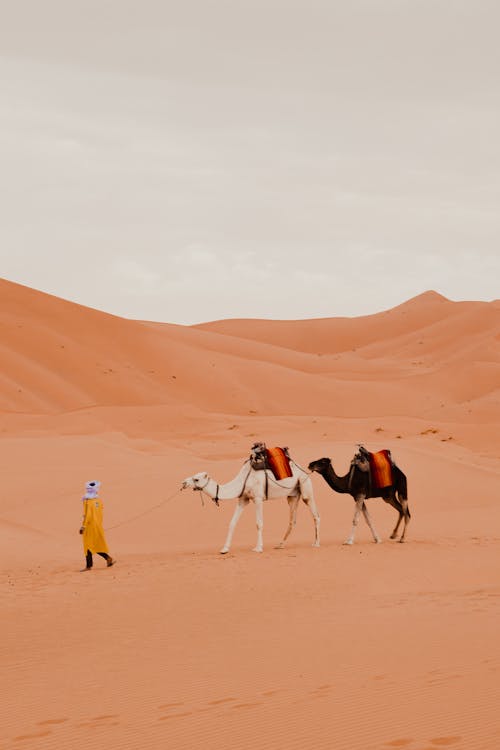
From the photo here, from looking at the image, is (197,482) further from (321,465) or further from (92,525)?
(321,465)

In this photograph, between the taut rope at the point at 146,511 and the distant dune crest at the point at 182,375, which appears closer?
the taut rope at the point at 146,511

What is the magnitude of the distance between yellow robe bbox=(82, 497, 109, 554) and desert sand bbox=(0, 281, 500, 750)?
37 cm

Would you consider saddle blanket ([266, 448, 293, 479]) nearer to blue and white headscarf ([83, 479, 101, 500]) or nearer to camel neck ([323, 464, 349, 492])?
camel neck ([323, 464, 349, 492])

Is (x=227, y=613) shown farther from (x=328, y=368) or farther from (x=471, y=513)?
(x=328, y=368)

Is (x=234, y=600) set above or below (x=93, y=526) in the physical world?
below

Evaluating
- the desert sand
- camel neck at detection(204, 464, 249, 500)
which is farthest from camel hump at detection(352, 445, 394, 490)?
camel neck at detection(204, 464, 249, 500)

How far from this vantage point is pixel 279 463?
1502 centimetres

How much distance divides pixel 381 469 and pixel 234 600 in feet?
15.9

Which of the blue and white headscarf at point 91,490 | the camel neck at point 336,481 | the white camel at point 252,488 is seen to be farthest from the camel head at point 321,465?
the blue and white headscarf at point 91,490

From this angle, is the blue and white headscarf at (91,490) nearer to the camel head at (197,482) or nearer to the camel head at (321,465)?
the camel head at (197,482)

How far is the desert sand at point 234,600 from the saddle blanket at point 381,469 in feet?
3.23

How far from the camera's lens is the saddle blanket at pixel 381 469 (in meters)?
15.6

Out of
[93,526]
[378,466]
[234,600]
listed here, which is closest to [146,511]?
[378,466]

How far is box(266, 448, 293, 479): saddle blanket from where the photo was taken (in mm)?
14969
